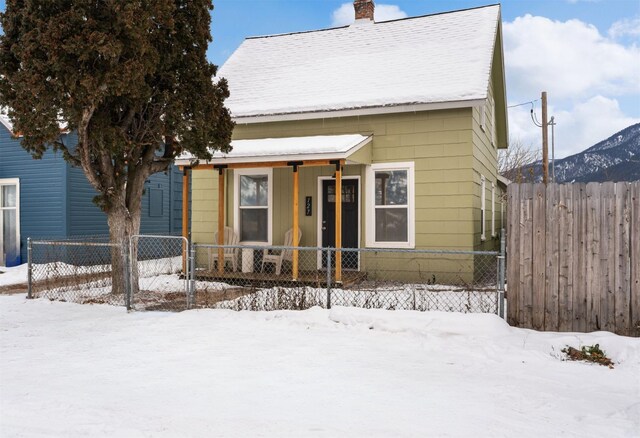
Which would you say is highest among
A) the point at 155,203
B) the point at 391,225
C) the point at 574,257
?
the point at 155,203

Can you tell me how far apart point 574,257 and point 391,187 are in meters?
5.24

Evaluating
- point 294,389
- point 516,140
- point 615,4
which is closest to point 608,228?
point 294,389

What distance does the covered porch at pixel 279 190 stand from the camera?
31.9ft

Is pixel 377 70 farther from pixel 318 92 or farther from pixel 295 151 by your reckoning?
pixel 295 151

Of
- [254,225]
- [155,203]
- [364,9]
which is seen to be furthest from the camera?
[155,203]

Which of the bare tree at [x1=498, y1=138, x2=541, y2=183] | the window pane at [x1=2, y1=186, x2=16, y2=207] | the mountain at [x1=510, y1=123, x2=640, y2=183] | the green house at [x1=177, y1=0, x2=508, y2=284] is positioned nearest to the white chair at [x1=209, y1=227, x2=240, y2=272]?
the green house at [x1=177, y1=0, x2=508, y2=284]

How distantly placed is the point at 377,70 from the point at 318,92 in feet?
5.21

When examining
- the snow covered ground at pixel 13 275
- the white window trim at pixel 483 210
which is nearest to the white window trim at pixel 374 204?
the white window trim at pixel 483 210

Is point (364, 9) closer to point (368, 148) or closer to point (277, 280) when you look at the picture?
point (368, 148)

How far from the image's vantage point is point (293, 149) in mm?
9914

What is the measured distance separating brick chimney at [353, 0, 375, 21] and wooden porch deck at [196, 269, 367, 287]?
25.8ft

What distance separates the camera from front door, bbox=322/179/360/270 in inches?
441

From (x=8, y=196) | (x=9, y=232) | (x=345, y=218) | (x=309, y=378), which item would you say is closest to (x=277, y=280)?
(x=345, y=218)

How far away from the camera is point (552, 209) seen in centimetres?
612
